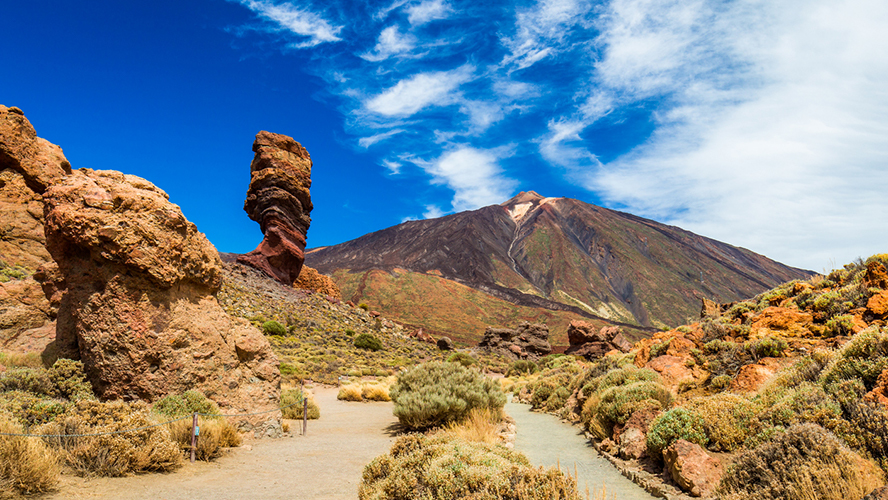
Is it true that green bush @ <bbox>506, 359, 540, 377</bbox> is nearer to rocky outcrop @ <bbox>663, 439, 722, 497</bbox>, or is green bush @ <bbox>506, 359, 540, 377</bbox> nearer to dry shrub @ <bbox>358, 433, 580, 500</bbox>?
rocky outcrop @ <bbox>663, 439, 722, 497</bbox>

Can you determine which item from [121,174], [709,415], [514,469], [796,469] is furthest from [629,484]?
[121,174]

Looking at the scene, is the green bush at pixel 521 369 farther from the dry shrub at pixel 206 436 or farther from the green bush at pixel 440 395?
the dry shrub at pixel 206 436

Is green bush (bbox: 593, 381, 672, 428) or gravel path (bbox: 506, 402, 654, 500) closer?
gravel path (bbox: 506, 402, 654, 500)

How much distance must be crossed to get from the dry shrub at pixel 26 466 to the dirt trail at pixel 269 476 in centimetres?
20

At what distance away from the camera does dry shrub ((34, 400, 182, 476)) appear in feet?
18.7

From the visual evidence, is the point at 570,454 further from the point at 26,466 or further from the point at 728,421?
the point at 26,466

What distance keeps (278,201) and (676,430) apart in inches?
1644

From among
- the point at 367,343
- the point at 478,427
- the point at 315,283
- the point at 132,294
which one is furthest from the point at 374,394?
the point at 315,283

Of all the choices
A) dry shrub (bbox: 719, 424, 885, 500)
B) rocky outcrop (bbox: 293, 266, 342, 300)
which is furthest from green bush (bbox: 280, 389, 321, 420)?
rocky outcrop (bbox: 293, 266, 342, 300)

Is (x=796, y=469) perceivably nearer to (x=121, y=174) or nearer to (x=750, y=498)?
(x=750, y=498)

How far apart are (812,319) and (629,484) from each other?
23.6ft

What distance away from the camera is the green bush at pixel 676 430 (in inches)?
272

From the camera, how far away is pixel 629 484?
22.4 feet

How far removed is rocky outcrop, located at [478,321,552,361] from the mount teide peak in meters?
44.3
